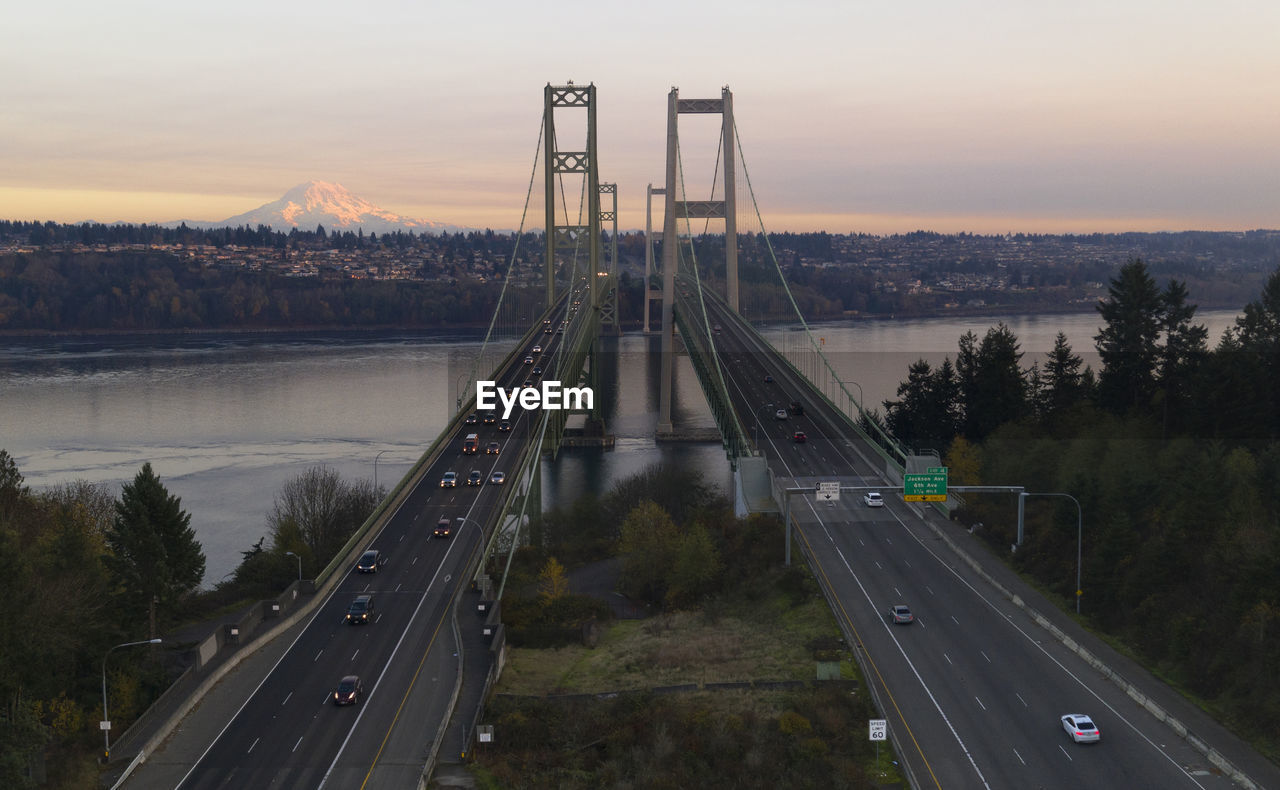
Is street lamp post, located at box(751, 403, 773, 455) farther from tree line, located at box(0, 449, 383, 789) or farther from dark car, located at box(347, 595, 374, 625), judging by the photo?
dark car, located at box(347, 595, 374, 625)

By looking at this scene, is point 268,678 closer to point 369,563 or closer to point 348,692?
point 348,692

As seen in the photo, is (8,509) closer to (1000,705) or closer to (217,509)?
(217,509)

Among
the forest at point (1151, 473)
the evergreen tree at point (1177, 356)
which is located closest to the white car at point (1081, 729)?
the forest at point (1151, 473)

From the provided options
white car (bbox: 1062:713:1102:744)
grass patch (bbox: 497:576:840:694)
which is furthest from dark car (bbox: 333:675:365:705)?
white car (bbox: 1062:713:1102:744)

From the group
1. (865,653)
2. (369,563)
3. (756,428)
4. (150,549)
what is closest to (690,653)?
(865,653)

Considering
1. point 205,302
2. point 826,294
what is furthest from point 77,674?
point 826,294

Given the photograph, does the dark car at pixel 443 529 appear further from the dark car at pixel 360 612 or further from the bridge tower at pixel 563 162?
the bridge tower at pixel 563 162
